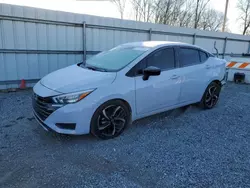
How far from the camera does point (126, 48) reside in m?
3.76

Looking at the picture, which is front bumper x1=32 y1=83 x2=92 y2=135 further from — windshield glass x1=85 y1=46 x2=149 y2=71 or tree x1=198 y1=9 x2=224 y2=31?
tree x1=198 y1=9 x2=224 y2=31

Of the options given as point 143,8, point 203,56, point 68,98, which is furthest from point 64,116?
point 143,8

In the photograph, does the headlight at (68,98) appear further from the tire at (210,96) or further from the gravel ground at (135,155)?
the tire at (210,96)

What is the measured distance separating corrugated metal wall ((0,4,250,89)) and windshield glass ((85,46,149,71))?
10.1ft

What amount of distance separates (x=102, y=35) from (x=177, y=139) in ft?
17.1

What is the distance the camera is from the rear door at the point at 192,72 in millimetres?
3768

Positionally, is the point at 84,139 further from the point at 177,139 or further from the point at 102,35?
the point at 102,35

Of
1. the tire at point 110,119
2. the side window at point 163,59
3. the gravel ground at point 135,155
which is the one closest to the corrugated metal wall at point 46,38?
the gravel ground at point 135,155

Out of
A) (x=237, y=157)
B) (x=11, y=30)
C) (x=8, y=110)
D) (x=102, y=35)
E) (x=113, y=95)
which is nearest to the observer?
(x=237, y=157)

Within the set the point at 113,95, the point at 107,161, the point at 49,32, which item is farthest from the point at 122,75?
the point at 49,32

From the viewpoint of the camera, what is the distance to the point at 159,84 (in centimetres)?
332

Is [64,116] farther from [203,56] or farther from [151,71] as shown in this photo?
[203,56]

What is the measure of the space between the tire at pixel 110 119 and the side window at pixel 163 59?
97 cm

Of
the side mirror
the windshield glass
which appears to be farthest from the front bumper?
the side mirror
